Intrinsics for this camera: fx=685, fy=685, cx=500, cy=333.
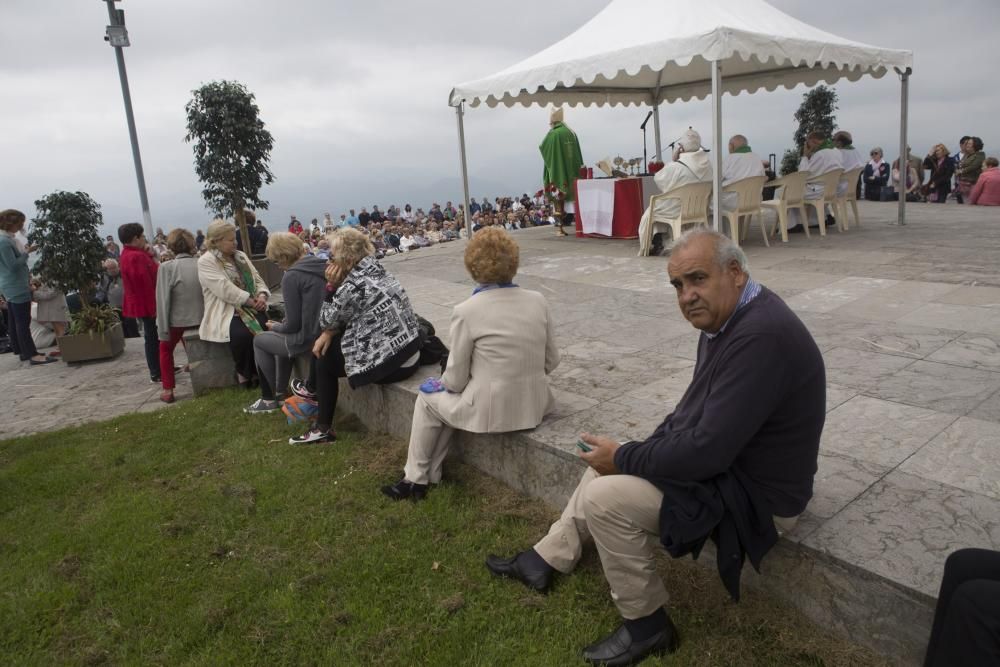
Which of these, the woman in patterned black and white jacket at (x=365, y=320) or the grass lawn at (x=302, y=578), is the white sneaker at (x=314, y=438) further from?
the woman in patterned black and white jacket at (x=365, y=320)


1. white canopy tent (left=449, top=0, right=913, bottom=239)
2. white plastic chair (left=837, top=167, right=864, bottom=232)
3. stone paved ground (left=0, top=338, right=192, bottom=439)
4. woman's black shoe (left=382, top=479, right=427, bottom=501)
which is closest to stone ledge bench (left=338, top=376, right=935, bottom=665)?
woman's black shoe (left=382, top=479, right=427, bottom=501)

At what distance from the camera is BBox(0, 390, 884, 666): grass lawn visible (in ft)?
8.09

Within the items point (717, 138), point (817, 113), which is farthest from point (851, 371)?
point (817, 113)

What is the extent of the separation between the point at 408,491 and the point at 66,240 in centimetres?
657

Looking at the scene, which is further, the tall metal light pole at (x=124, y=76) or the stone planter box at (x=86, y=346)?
the tall metal light pole at (x=124, y=76)

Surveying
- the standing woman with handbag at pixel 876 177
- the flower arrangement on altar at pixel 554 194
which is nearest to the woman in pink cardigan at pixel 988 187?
the standing woman with handbag at pixel 876 177

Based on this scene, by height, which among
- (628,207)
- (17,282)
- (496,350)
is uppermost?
(628,207)

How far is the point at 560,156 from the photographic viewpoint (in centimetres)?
1123

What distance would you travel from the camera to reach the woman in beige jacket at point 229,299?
566cm

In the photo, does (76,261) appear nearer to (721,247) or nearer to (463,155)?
(463,155)

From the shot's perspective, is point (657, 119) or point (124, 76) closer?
point (124, 76)

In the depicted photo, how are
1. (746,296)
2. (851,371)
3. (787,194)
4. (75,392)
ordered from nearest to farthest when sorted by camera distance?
1. (746,296)
2. (851,371)
3. (75,392)
4. (787,194)

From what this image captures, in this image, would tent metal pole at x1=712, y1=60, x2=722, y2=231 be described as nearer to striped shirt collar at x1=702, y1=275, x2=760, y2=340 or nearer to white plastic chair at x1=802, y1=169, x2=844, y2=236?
white plastic chair at x1=802, y1=169, x2=844, y2=236

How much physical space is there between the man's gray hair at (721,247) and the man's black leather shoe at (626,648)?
125 cm
